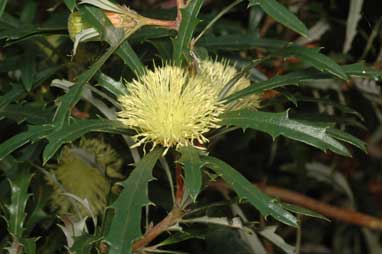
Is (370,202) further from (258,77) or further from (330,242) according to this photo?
(258,77)

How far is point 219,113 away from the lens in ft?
2.99

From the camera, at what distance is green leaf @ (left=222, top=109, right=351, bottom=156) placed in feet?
2.85

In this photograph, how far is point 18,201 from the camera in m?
1.04

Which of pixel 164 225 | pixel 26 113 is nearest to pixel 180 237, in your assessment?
pixel 164 225

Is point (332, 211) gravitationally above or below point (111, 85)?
below

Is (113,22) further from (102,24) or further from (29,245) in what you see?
(29,245)

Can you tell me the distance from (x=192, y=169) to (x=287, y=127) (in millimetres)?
133

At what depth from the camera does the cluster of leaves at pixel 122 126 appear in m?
0.84

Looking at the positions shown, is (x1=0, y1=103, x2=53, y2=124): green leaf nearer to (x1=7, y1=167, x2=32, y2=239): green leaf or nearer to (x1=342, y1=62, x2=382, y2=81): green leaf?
(x1=7, y1=167, x2=32, y2=239): green leaf

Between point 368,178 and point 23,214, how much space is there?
1.16 m

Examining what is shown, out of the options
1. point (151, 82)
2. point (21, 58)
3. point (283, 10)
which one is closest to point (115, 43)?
point (151, 82)

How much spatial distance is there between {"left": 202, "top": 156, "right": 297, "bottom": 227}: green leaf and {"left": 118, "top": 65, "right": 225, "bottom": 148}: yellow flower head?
0.05 meters

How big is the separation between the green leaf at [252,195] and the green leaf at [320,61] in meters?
0.16

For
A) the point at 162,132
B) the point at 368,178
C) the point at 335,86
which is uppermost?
the point at 162,132
